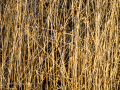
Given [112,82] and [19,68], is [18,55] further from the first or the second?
[112,82]

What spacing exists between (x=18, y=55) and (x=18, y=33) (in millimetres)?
172

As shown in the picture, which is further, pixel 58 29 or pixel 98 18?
pixel 58 29

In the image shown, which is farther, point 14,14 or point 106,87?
point 14,14

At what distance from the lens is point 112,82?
1.13m

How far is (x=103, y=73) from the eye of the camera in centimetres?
108

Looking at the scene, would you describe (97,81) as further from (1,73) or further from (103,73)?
(1,73)

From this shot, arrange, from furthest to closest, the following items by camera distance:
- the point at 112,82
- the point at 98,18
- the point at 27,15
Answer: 1. the point at 27,15
2. the point at 112,82
3. the point at 98,18

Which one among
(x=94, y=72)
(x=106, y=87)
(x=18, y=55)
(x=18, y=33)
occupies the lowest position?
(x=106, y=87)

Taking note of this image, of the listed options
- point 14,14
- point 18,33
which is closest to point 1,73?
point 18,33

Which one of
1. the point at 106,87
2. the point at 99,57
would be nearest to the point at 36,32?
the point at 99,57

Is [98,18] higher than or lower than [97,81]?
higher

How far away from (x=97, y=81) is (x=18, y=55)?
612 millimetres

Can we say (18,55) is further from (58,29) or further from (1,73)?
(58,29)

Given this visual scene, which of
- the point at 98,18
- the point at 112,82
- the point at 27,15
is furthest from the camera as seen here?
the point at 27,15
